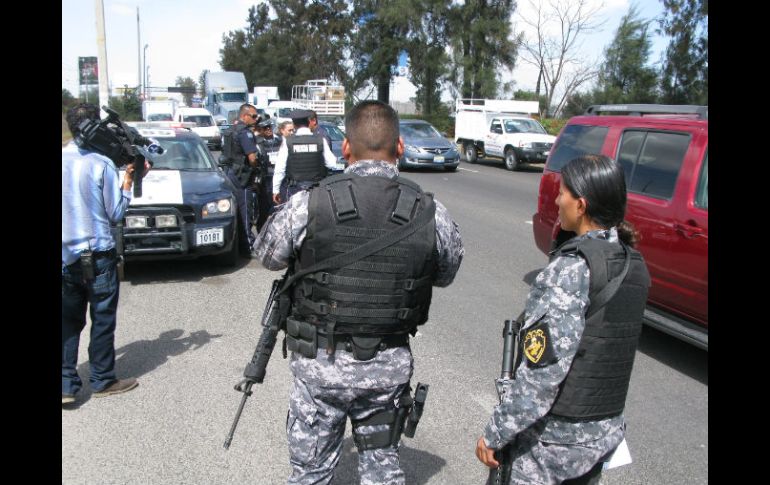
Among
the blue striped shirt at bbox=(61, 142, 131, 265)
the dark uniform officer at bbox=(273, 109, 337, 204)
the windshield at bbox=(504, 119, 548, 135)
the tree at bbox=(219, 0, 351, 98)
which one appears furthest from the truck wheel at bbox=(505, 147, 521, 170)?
the tree at bbox=(219, 0, 351, 98)

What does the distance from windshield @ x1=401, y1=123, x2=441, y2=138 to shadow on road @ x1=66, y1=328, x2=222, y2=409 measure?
15.5 metres

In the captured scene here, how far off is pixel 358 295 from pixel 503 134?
19873 millimetres

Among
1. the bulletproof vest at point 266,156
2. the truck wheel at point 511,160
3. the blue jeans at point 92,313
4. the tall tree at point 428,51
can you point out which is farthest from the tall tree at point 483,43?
the blue jeans at point 92,313

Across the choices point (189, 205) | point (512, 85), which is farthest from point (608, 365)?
point (512, 85)

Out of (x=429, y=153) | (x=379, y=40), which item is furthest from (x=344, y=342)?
(x=379, y=40)

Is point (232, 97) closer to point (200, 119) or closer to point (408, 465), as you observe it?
point (200, 119)

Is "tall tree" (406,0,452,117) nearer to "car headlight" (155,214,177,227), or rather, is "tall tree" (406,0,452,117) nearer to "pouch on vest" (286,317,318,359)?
"car headlight" (155,214,177,227)

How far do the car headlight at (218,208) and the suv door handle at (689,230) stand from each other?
449 cm

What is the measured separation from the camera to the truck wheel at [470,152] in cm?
2356

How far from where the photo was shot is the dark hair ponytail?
2.11m
